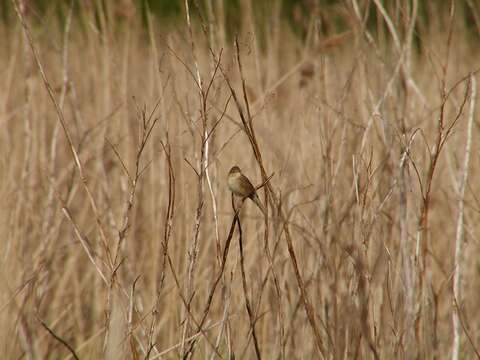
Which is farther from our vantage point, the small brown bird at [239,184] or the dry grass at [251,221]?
the dry grass at [251,221]

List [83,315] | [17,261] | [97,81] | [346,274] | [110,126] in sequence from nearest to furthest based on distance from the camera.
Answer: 1. [346,274]
2. [17,261]
3. [83,315]
4. [110,126]
5. [97,81]

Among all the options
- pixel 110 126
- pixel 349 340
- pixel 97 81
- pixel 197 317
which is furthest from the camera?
pixel 97 81

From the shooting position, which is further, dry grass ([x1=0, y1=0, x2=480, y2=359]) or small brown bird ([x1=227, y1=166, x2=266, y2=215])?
dry grass ([x1=0, y1=0, x2=480, y2=359])

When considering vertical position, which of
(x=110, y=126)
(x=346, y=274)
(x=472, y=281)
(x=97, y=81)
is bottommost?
(x=472, y=281)

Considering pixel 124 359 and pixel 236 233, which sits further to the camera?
pixel 236 233

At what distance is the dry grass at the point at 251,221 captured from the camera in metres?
1.16

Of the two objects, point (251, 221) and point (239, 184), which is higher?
point (239, 184)

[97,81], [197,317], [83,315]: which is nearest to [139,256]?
[83,315]

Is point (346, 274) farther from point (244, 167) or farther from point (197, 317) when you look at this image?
point (244, 167)

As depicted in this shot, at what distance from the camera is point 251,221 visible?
1.73 metres

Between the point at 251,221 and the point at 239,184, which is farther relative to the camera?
the point at 251,221

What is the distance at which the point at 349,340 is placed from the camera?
3.62 feet

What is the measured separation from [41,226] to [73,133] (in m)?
0.66

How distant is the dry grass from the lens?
3.79 ft
